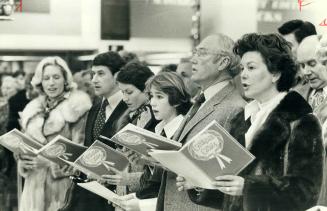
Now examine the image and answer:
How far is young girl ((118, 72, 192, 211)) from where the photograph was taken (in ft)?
12.7

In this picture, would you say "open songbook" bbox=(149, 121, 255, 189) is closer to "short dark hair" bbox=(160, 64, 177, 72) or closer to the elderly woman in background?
"short dark hair" bbox=(160, 64, 177, 72)

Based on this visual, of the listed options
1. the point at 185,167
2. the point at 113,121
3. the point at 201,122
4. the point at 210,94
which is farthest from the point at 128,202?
the point at 185,167

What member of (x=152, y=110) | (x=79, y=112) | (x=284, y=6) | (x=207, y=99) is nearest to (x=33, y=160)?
(x=79, y=112)

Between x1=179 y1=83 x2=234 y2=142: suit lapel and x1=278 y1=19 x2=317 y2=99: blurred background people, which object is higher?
x1=278 y1=19 x2=317 y2=99: blurred background people

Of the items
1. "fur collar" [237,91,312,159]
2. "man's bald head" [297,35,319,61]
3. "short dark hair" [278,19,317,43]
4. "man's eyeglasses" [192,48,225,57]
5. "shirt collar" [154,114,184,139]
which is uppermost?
"short dark hair" [278,19,317,43]

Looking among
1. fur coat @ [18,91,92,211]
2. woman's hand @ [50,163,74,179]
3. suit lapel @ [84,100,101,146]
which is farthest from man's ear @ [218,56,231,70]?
woman's hand @ [50,163,74,179]

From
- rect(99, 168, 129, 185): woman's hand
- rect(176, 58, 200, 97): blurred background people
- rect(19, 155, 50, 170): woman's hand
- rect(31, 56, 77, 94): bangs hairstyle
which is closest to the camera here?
rect(176, 58, 200, 97): blurred background people

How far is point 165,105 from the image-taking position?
389cm

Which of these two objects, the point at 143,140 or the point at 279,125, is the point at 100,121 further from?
the point at 279,125

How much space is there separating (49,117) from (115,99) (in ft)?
2.43

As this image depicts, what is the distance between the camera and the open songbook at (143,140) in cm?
339

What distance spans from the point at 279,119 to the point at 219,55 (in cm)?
69

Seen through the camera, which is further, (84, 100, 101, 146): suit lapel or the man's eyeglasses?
(84, 100, 101, 146): suit lapel

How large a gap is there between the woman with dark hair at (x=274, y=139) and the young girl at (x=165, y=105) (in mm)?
625
